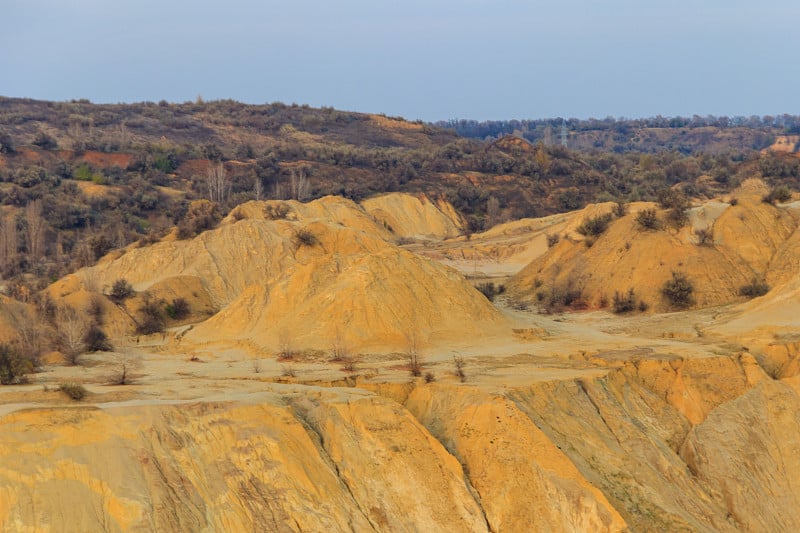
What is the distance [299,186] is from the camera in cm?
7225

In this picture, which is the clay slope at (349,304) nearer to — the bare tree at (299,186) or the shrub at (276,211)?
the shrub at (276,211)

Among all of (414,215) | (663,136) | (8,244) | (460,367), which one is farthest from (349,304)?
(663,136)

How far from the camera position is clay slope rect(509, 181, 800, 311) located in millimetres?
36688

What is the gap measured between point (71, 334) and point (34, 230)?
30568mm

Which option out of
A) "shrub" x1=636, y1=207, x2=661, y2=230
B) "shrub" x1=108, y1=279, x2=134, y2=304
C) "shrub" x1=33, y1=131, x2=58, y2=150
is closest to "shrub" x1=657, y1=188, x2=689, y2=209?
"shrub" x1=636, y1=207, x2=661, y2=230

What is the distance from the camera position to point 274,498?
1666 centimetres

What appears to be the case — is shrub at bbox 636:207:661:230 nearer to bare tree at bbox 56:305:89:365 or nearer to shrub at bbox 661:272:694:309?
shrub at bbox 661:272:694:309

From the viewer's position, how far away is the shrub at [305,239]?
143 ft

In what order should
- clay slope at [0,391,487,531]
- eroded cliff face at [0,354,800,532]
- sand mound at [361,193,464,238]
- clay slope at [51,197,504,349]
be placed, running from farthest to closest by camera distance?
1. sand mound at [361,193,464,238]
2. clay slope at [51,197,504,349]
3. eroded cliff face at [0,354,800,532]
4. clay slope at [0,391,487,531]

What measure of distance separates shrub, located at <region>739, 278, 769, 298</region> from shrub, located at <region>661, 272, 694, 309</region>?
178 centimetres

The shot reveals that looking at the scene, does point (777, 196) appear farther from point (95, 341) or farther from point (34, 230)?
point (34, 230)

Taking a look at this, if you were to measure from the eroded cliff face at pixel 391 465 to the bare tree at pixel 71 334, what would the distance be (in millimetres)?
7488

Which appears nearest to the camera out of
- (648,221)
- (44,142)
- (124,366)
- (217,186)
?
(124,366)

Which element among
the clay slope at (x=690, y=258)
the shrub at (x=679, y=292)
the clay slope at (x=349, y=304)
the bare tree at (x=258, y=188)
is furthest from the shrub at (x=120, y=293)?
the bare tree at (x=258, y=188)
